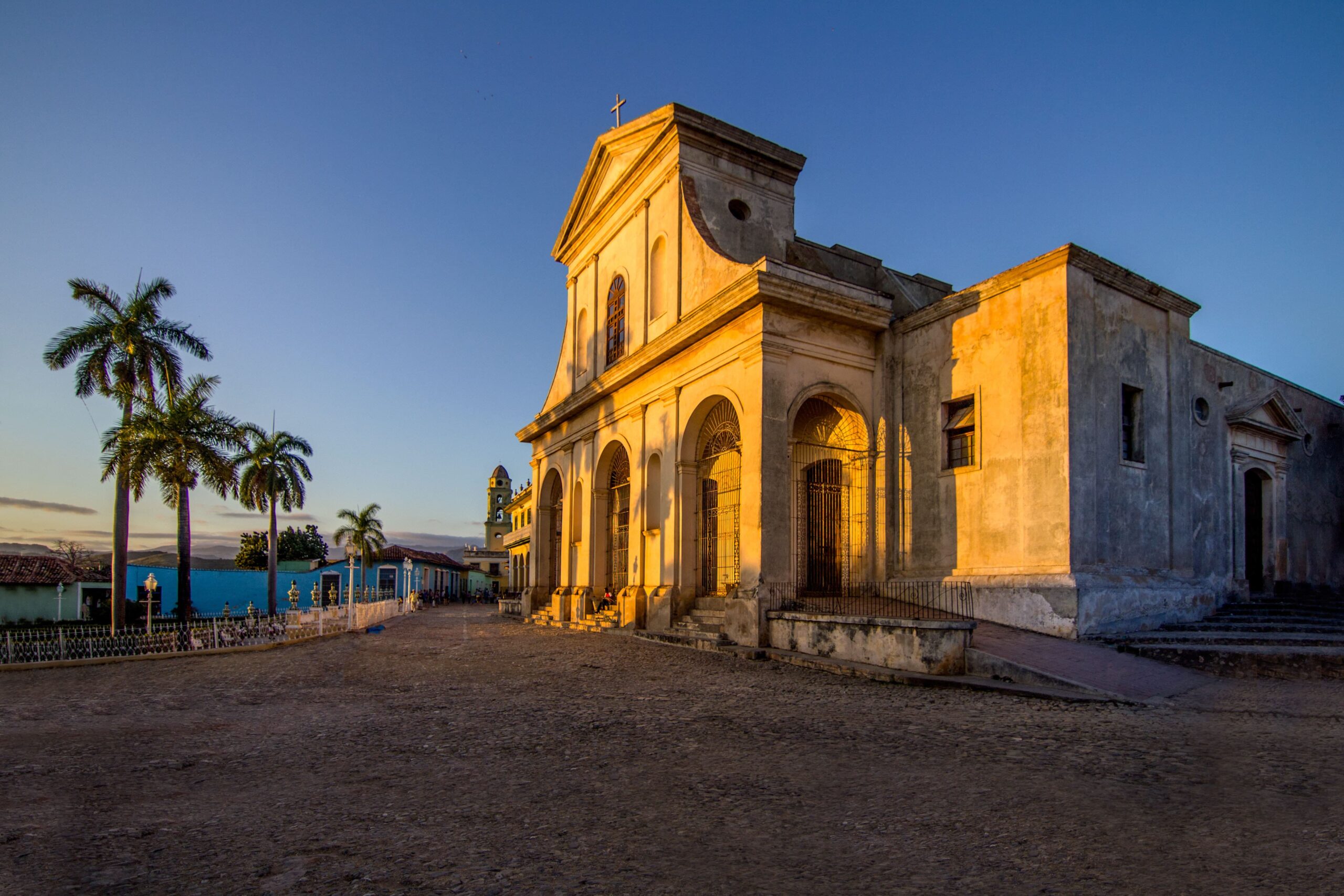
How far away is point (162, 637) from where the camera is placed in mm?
14562

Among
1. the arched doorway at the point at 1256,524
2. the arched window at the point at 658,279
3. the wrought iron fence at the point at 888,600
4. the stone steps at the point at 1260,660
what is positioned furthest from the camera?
the arched window at the point at 658,279

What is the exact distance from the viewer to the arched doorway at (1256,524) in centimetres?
1543

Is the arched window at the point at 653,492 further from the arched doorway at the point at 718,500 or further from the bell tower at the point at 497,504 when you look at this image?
the bell tower at the point at 497,504

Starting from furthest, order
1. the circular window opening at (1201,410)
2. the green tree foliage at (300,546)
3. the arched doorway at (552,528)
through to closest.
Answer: the green tree foliage at (300,546) → the arched doorway at (552,528) → the circular window opening at (1201,410)

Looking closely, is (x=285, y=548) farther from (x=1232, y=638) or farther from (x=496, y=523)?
(x=1232, y=638)

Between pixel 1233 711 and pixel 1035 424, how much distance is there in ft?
17.4

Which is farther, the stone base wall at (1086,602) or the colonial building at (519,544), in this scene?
the colonial building at (519,544)

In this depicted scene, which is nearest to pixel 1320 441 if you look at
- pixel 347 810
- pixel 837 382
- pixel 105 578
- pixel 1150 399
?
pixel 1150 399

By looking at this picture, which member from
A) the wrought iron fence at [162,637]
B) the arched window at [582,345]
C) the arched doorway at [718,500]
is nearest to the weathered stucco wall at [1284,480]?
the arched doorway at [718,500]

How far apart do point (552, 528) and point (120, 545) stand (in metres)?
11.0

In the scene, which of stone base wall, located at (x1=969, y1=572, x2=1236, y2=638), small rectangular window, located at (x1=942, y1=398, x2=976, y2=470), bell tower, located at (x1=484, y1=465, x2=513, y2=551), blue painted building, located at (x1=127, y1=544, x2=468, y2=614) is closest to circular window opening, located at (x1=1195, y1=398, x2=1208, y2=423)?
stone base wall, located at (x1=969, y1=572, x2=1236, y2=638)

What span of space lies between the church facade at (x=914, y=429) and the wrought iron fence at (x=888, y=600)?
218 millimetres

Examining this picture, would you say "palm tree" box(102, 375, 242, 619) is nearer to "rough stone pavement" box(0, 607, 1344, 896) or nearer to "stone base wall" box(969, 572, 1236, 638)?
"rough stone pavement" box(0, 607, 1344, 896)

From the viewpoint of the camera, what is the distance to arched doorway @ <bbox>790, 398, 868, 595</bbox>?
14.4 metres
